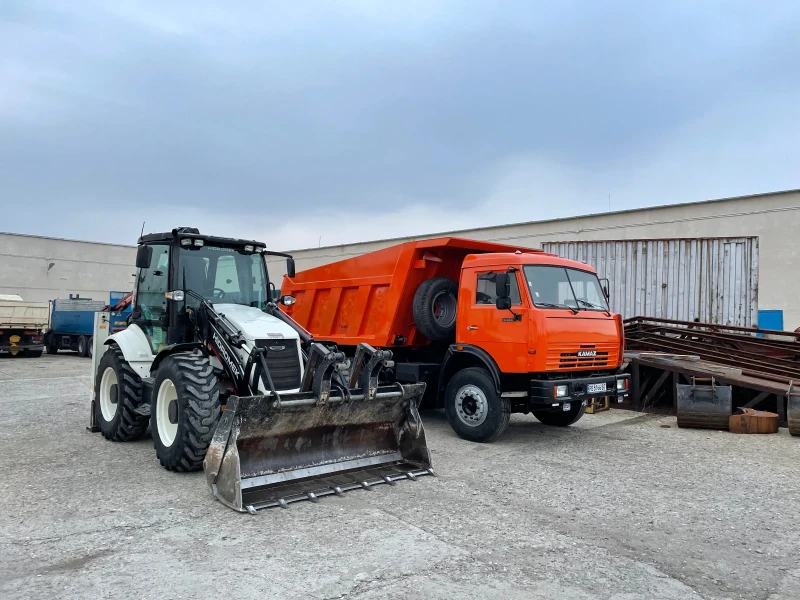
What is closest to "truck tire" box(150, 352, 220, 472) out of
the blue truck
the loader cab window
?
the loader cab window

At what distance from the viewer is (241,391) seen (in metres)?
6.42

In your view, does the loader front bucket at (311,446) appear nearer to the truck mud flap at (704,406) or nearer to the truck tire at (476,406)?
the truck tire at (476,406)

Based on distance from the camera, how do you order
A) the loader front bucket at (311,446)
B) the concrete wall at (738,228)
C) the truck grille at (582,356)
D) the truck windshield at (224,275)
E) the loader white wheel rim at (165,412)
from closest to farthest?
the loader front bucket at (311,446), the loader white wheel rim at (165,412), the truck windshield at (224,275), the truck grille at (582,356), the concrete wall at (738,228)

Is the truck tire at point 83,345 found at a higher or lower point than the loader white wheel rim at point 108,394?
lower

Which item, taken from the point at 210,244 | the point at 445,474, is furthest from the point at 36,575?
the point at 210,244

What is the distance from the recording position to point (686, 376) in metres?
10.3

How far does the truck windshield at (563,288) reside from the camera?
7.87m

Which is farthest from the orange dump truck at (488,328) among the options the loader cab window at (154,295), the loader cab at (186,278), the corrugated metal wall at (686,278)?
the corrugated metal wall at (686,278)

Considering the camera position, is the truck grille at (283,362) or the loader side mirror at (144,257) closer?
the truck grille at (283,362)

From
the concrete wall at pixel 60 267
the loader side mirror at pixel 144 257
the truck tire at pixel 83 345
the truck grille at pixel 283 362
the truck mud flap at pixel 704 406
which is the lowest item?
the truck tire at pixel 83 345

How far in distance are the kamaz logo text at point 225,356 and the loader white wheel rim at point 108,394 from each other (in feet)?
6.82

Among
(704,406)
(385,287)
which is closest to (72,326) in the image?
(385,287)

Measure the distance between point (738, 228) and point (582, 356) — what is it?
42.1ft

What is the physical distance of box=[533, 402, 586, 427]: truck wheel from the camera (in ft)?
30.0
